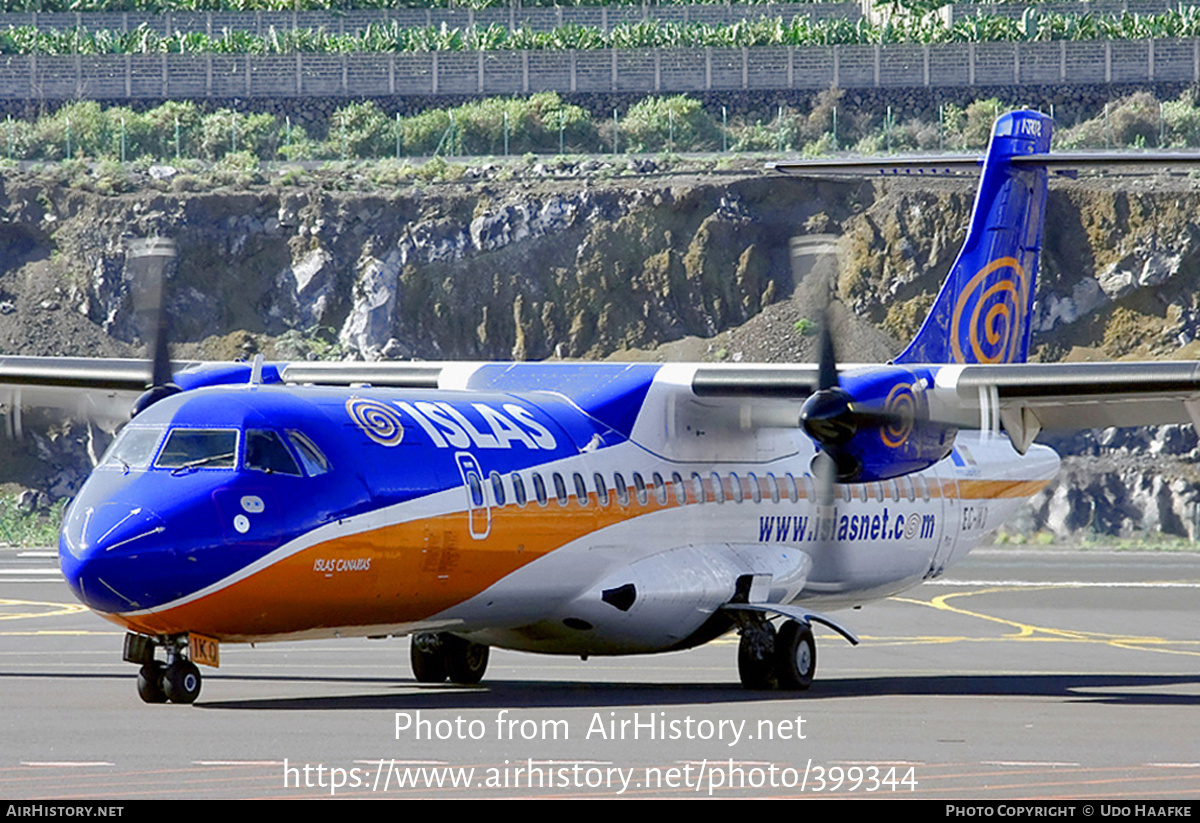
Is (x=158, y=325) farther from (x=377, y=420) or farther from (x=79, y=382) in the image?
(x=377, y=420)

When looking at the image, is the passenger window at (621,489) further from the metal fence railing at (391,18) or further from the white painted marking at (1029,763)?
the metal fence railing at (391,18)

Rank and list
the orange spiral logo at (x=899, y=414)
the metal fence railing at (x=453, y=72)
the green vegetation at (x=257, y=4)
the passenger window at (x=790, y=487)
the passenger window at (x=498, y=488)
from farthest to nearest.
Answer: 1. the green vegetation at (x=257, y=4)
2. the metal fence railing at (x=453, y=72)
3. the passenger window at (x=790, y=487)
4. the orange spiral logo at (x=899, y=414)
5. the passenger window at (x=498, y=488)

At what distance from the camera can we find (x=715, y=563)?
759 inches

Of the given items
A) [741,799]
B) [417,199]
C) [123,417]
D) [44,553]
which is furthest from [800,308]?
[741,799]

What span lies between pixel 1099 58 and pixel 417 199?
83.1 ft

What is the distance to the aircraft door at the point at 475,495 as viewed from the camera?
1659cm

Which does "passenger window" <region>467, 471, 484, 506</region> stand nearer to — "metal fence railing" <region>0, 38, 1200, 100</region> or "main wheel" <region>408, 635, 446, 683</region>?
"main wheel" <region>408, 635, 446, 683</region>

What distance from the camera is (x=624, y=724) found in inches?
557

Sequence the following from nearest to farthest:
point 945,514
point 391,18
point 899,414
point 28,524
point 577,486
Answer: point 577,486 → point 899,414 → point 945,514 → point 28,524 → point 391,18

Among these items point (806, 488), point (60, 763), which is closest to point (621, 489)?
point (806, 488)

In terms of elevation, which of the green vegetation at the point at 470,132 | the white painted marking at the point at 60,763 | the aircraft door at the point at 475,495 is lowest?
the white painted marking at the point at 60,763

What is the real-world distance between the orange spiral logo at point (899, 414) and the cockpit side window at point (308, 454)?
5794 millimetres

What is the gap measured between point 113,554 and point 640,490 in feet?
20.4

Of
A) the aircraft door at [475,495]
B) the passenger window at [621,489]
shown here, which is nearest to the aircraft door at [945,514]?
the passenger window at [621,489]
